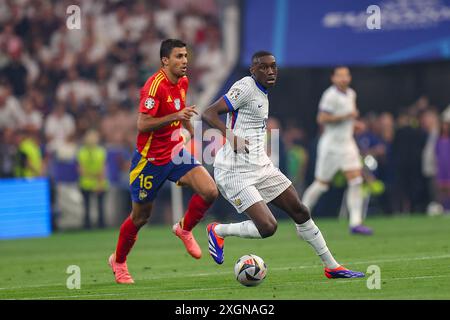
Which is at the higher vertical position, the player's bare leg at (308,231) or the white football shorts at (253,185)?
the white football shorts at (253,185)

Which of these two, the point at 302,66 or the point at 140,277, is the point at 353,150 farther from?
the point at 140,277

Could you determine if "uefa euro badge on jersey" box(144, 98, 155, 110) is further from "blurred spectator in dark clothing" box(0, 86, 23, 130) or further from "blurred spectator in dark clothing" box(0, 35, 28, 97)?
"blurred spectator in dark clothing" box(0, 35, 28, 97)

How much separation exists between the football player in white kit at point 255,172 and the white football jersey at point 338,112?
23.0ft

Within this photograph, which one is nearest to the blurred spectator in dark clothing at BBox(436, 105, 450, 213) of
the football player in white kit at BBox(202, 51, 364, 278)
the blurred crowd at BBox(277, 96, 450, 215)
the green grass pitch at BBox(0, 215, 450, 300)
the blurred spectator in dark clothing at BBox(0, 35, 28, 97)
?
the blurred crowd at BBox(277, 96, 450, 215)

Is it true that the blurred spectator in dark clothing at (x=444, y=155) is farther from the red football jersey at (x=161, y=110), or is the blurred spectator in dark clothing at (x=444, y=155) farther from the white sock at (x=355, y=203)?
the red football jersey at (x=161, y=110)

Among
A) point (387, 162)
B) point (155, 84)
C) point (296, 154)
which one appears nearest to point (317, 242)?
point (155, 84)

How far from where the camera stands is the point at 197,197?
12734 millimetres

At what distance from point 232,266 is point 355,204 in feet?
18.0

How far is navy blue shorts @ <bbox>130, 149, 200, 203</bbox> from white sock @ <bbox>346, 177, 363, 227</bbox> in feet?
22.6

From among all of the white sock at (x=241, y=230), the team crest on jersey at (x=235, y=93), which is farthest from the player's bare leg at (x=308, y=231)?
the team crest on jersey at (x=235, y=93)

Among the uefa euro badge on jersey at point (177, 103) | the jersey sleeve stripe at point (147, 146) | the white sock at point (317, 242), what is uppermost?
the uefa euro badge on jersey at point (177, 103)

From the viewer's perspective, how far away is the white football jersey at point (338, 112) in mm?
18984

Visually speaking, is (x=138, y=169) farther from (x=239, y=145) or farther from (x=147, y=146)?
(x=239, y=145)

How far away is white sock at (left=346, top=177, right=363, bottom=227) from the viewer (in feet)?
62.2
